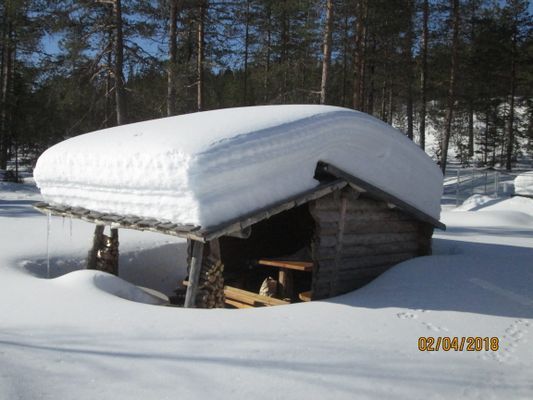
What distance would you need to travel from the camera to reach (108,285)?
6.77m

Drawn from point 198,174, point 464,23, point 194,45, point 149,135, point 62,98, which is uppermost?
point 464,23

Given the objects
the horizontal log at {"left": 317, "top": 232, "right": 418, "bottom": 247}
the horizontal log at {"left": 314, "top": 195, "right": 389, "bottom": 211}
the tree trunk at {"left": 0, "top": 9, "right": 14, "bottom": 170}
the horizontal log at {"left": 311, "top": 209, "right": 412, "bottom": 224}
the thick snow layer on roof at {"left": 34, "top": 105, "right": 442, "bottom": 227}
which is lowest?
the horizontal log at {"left": 317, "top": 232, "right": 418, "bottom": 247}

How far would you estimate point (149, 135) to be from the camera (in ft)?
22.4

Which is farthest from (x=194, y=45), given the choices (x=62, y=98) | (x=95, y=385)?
(x=95, y=385)

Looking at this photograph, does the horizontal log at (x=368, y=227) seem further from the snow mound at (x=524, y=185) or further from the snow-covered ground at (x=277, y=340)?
the snow mound at (x=524, y=185)

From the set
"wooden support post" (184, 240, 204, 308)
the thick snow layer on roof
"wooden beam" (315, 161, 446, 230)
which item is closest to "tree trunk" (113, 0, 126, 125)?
the thick snow layer on roof

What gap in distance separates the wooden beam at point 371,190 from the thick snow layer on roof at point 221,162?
0.16 meters

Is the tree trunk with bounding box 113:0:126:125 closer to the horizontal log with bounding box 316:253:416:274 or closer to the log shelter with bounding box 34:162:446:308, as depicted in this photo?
the log shelter with bounding box 34:162:446:308

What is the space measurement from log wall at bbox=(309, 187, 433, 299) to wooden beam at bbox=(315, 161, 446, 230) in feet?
0.81

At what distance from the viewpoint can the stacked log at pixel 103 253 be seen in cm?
893

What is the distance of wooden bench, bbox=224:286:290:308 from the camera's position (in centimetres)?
793

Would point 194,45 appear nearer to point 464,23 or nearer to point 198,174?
point 464,23

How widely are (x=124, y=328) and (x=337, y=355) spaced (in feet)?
6.96

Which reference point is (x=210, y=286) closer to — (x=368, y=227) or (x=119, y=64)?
(x=368, y=227)
